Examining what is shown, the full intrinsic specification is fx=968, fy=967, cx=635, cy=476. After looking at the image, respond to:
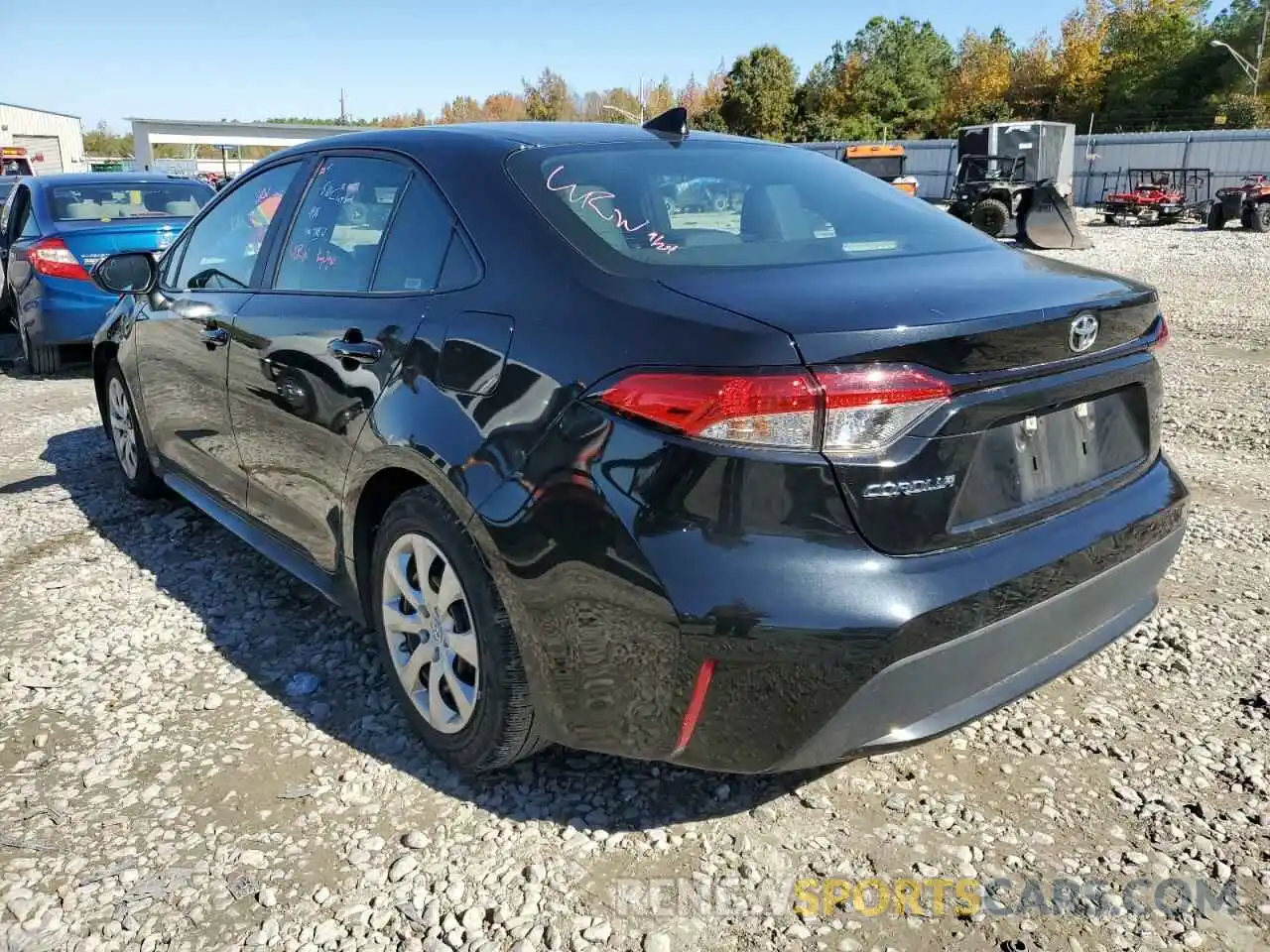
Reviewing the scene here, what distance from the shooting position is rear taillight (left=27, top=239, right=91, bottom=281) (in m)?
7.58

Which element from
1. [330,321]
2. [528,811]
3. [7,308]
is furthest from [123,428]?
[7,308]

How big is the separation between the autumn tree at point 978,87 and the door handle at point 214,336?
6864cm

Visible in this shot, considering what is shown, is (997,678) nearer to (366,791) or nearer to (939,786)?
(939,786)

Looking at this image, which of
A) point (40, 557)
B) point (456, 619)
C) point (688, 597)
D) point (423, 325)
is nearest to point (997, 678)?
point (688, 597)

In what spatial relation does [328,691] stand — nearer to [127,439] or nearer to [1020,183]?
[127,439]

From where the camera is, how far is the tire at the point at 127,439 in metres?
4.62

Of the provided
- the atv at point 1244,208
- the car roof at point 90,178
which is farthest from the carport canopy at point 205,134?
the car roof at point 90,178

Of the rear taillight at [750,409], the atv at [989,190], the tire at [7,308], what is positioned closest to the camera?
the rear taillight at [750,409]

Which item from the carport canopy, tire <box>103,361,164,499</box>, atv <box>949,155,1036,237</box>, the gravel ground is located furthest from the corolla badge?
the carport canopy

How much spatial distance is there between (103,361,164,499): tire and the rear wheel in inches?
1085

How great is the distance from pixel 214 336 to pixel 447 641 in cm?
167

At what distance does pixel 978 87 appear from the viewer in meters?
68.2

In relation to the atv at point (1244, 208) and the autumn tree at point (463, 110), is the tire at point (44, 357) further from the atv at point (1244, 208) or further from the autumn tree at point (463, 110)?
the autumn tree at point (463, 110)

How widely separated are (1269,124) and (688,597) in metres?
60.0
